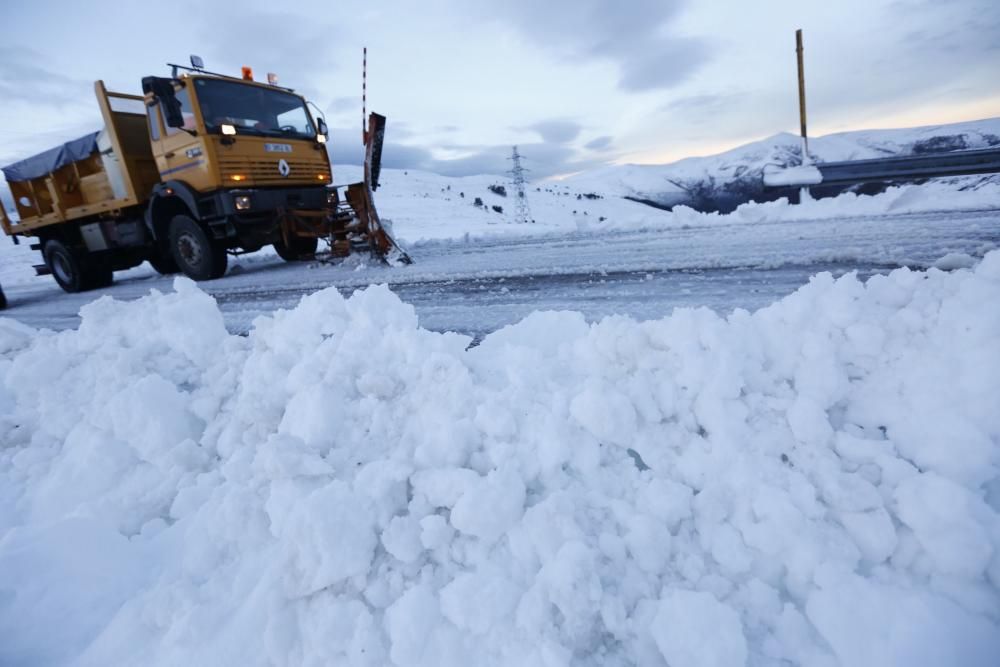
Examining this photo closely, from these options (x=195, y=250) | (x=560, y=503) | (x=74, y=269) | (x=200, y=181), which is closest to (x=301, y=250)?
(x=195, y=250)

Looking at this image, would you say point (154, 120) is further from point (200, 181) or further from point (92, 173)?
point (92, 173)

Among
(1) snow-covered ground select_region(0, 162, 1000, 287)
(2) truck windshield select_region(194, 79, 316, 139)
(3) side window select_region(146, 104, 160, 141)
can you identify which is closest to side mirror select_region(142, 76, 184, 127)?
(2) truck windshield select_region(194, 79, 316, 139)

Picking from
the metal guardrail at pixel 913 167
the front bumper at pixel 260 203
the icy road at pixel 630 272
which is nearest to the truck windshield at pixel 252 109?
the front bumper at pixel 260 203

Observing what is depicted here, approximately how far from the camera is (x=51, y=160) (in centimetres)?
902

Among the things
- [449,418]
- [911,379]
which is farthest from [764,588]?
[449,418]

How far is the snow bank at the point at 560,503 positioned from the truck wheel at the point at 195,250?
6553mm

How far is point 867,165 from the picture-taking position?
8.73 m

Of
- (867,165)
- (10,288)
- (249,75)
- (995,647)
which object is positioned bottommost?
(995,647)

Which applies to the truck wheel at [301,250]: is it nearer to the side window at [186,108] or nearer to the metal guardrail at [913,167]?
the side window at [186,108]

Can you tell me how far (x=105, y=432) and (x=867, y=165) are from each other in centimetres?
1148

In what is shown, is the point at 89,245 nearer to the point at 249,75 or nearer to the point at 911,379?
the point at 249,75

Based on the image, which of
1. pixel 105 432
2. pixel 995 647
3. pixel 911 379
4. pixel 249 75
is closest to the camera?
pixel 995 647

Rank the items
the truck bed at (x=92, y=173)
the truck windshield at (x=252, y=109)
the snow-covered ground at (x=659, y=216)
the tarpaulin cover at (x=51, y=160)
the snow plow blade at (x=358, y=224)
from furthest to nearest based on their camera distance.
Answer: the tarpaulin cover at (x=51, y=160)
the truck bed at (x=92, y=173)
the snow plow blade at (x=358, y=224)
the snow-covered ground at (x=659, y=216)
the truck windshield at (x=252, y=109)

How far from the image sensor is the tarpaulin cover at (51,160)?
8.59 m
